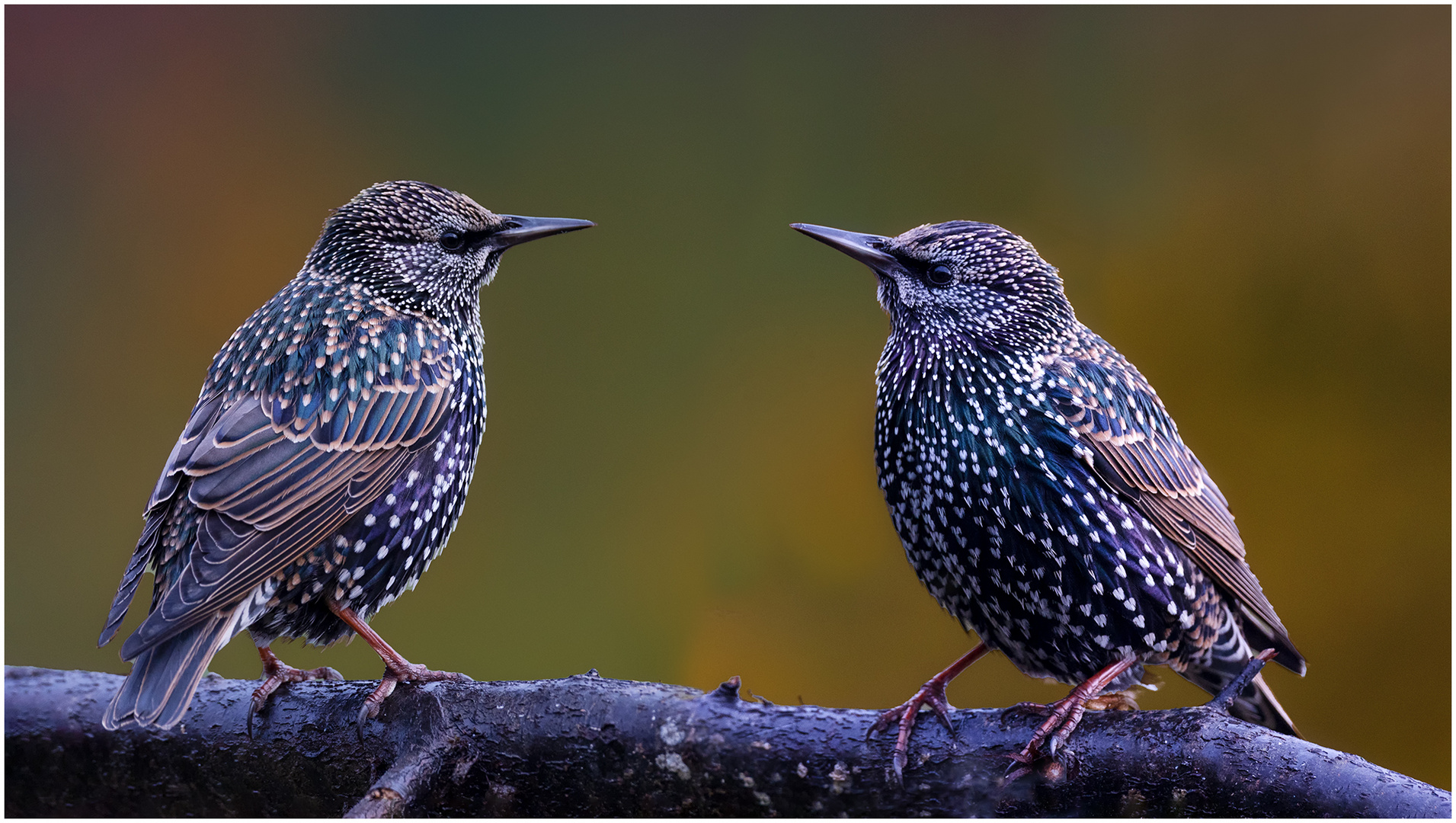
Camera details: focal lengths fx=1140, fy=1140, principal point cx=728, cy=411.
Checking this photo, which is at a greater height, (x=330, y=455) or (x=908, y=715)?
(x=330, y=455)

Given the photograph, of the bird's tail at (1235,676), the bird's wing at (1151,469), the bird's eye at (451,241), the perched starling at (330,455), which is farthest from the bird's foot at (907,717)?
the bird's eye at (451,241)

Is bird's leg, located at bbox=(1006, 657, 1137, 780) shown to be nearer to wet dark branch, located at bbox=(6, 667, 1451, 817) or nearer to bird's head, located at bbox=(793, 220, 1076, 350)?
wet dark branch, located at bbox=(6, 667, 1451, 817)

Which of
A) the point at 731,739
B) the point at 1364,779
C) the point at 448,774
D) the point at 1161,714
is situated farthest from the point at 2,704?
the point at 1364,779

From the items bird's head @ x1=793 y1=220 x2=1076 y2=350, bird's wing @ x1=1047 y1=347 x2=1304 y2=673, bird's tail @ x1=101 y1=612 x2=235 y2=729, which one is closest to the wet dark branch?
bird's tail @ x1=101 y1=612 x2=235 y2=729

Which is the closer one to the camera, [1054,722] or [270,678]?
[1054,722]

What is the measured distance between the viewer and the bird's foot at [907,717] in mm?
2539

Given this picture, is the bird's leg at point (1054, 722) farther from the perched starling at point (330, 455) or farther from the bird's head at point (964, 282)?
the perched starling at point (330, 455)

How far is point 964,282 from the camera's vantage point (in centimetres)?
312

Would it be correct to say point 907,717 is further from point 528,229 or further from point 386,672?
point 528,229

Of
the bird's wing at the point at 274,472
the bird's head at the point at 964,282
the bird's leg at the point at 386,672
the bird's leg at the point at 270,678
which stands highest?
the bird's head at the point at 964,282

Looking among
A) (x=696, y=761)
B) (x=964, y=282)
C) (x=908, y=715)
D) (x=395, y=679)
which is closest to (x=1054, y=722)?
(x=908, y=715)

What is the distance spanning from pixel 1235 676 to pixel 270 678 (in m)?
2.57

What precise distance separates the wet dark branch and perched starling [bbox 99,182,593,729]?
6.0 inches

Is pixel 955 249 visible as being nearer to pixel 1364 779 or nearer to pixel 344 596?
pixel 1364 779
